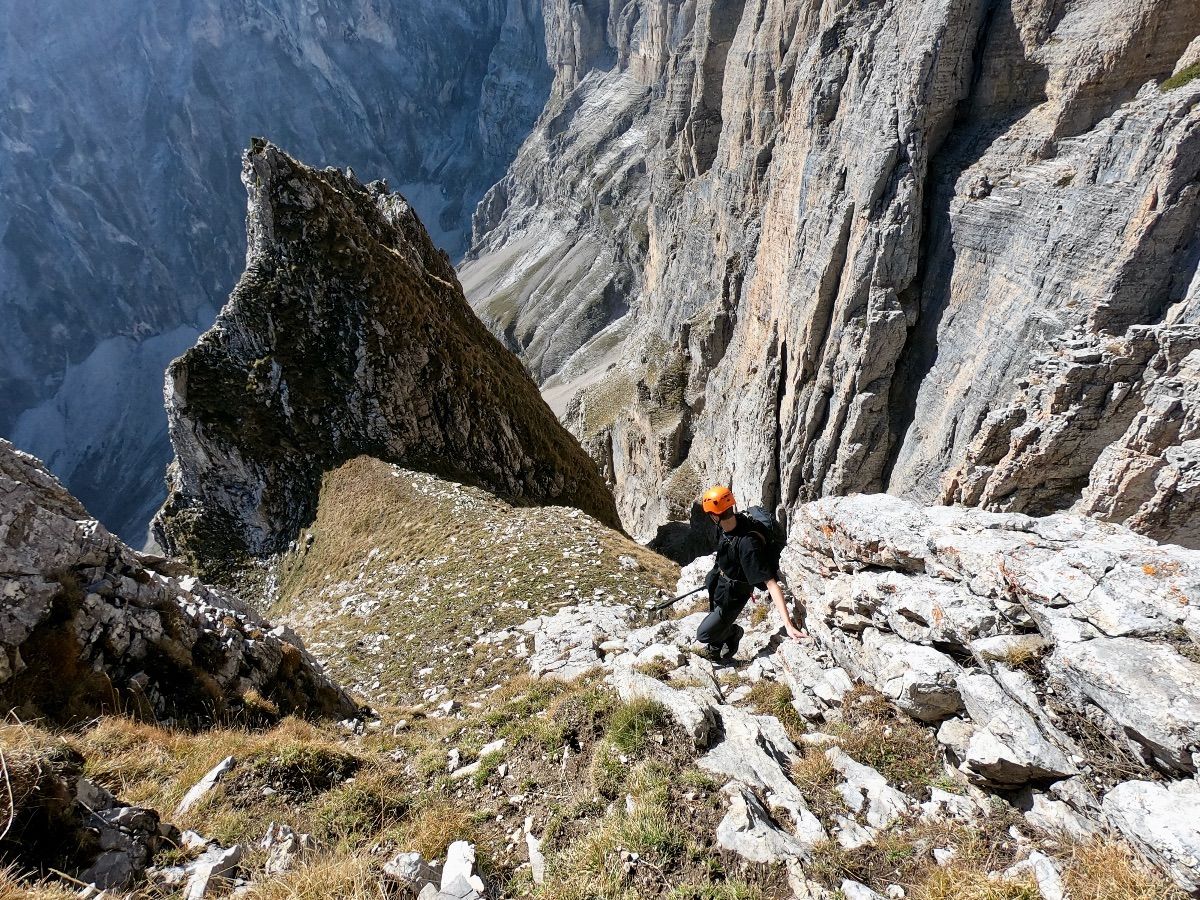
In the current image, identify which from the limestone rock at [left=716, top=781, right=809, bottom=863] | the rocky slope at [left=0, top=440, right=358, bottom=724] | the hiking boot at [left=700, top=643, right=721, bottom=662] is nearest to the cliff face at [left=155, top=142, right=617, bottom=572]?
the rocky slope at [left=0, top=440, right=358, bottom=724]

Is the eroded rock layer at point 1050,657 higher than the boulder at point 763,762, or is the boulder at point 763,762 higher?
the eroded rock layer at point 1050,657

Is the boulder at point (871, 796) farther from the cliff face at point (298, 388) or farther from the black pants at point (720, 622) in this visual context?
the cliff face at point (298, 388)

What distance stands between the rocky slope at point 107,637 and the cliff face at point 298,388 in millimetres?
20978

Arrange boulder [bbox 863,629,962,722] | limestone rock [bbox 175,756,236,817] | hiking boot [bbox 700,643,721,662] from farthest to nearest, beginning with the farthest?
hiking boot [bbox 700,643,721,662], boulder [bbox 863,629,962,722], limestone rock [bbox 175,756,236,817]

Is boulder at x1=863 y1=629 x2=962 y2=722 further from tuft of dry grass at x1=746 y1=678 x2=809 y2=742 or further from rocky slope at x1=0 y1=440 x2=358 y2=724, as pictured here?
rocky slope at x1=0 y1=440 x2=358 y2=724

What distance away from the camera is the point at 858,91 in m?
35.6

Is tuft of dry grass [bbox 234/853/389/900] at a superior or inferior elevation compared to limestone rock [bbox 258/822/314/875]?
superior

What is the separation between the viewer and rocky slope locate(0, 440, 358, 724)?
8531 mm

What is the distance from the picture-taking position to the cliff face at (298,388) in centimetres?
3142

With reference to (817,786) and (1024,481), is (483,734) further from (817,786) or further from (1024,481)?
(1024,481)

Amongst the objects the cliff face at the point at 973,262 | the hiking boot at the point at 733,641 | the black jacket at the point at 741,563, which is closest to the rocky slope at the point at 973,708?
the hiking boot at the point at 733,641

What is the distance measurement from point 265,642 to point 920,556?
13052mm

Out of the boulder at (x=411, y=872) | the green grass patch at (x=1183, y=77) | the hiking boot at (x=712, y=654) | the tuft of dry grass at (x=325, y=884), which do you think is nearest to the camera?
the tuft of dry grass at (x=325, y=884)

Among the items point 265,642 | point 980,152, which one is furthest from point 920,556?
point 980,152
